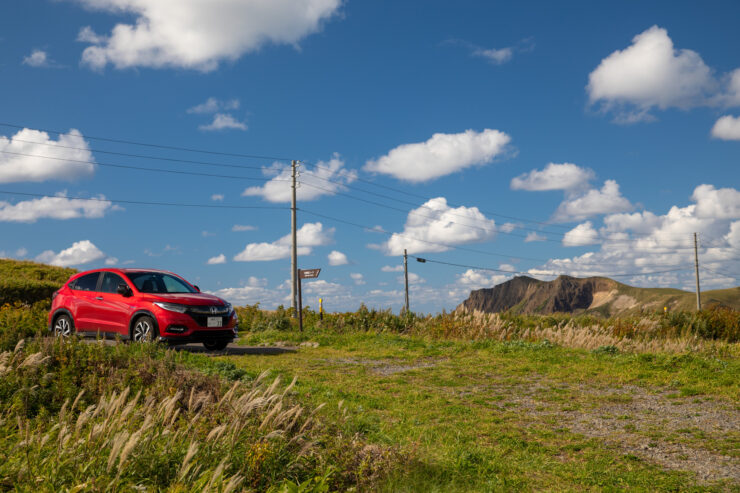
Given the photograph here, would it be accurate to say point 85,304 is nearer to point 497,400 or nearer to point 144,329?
point 144,329

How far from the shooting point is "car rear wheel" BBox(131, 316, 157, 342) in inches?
526

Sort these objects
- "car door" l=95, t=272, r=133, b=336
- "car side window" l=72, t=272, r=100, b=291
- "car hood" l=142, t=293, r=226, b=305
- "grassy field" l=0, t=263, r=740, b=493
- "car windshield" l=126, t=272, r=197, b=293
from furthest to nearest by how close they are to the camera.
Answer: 1. "car side window" l=72, t=272, r=100, b=291
2. "car windshield" l=126, t=272, r=197, b=293
3. "car door" l=95, t=272, r=133, b=336
4. "car hood" l=142, t=293, r=226, b=305
5. "grassy field" l=0, t=263, r=740, b=493

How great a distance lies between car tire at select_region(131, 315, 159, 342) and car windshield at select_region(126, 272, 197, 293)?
0.76 metres

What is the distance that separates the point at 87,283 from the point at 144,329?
2.37 m

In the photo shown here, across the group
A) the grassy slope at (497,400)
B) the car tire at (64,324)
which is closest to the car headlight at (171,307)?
the grassy slope at (497,400)

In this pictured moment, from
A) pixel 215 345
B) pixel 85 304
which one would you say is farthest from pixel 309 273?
pixel 85 304

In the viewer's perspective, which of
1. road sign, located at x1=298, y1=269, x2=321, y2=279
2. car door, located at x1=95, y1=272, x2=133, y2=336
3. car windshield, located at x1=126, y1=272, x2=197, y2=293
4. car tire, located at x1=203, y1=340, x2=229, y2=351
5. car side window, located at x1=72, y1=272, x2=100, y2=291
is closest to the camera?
car door, located at x1=95, y1=272, x2=133, y2=336

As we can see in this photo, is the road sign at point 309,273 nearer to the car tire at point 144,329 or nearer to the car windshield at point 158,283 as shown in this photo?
the car windshield at point 158,283

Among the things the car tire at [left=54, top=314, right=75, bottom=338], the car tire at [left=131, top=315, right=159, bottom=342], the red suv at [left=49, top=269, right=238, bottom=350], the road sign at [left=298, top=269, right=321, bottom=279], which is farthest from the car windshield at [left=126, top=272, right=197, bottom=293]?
the road sign at [left=298, top=269, right=321, bottom=279]

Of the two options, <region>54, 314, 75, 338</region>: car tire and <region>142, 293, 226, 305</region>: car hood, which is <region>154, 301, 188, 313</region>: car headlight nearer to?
<region>142, 293, 226, 305</region>: car hood

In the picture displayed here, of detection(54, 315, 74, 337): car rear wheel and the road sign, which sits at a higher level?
the road sign

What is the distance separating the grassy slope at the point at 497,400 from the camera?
17.9ft

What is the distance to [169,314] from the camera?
13.3 m

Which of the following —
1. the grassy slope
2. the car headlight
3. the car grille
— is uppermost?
the car headlight
